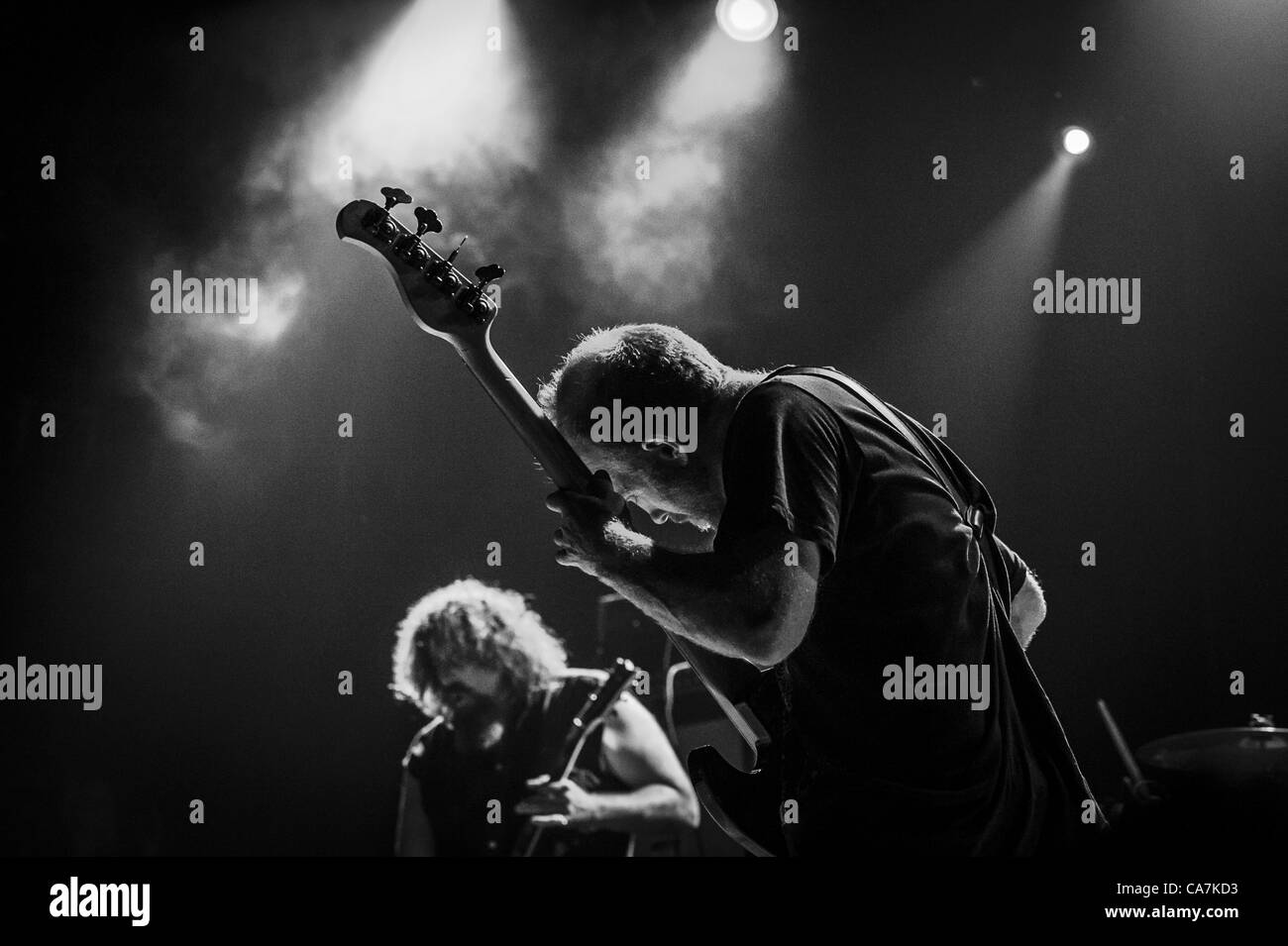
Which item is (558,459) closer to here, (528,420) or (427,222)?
(528,420)

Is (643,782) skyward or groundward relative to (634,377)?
groundward

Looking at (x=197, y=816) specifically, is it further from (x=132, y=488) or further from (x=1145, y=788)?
(x=1145, y=788)

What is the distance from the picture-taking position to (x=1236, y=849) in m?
2.85

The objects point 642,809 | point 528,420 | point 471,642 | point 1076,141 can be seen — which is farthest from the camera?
point 1076,141

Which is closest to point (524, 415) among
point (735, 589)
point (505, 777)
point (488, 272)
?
point (488, 272)

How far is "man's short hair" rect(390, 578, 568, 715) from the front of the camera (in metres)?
3.11

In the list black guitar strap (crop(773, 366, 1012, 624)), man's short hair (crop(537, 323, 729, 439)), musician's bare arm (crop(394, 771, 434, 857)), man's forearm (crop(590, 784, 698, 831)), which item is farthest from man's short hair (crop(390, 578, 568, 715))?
black guitar strap (crop(773, 366, 1012, 624))

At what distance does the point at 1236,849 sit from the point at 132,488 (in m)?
2.85

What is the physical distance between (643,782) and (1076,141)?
2.00 m

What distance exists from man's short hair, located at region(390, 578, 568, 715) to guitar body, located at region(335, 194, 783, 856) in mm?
569

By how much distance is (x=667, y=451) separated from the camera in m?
2.51

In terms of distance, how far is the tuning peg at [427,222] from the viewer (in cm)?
254

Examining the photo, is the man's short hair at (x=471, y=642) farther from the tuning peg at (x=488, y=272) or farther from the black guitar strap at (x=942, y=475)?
the black guitar strap at (x=942, y=475)

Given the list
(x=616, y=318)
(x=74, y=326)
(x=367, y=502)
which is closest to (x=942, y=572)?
(x=616, y=318)
